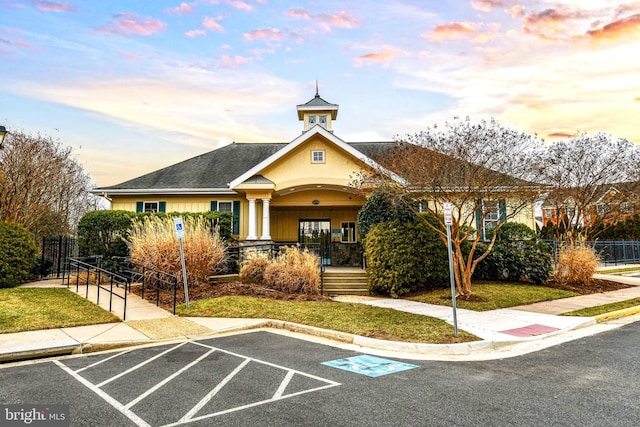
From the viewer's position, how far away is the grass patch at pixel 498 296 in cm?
1124

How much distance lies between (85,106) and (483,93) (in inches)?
615

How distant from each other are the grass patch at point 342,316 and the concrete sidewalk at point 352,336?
12.6 inches

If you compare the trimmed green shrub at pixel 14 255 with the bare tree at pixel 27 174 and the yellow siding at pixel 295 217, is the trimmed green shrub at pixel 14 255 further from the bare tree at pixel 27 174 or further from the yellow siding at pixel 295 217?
the yellow siding at pixel 295 217

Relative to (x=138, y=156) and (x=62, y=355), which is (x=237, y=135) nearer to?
(x=138, y=156)

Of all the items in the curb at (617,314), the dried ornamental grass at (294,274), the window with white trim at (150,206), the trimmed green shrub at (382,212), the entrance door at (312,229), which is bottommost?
the curb at (617,314)

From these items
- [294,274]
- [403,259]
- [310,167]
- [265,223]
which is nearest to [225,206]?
[265,223]

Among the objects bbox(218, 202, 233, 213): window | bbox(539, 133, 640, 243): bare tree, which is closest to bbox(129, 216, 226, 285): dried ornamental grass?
bbox(218, 202, 233, 213): window

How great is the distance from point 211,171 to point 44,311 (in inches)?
496

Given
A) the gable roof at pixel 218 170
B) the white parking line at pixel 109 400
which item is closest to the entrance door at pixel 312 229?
the gable roof at pixel 218 170

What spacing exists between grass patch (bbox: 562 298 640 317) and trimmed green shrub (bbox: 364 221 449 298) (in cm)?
433

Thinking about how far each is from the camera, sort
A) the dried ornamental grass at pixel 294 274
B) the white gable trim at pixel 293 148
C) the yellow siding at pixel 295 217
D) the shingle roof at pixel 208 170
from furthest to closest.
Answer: the yellow siding at pixel 295 217 < the shingle roof at pixel 208 170 < the white gable trim at pixel 293 148 < the dried ornamental grass at pixel 294 274

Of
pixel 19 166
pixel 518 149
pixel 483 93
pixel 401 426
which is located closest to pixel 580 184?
pixel 483 93

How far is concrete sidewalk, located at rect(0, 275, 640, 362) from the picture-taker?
6.95 meters

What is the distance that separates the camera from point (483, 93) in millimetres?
15523
